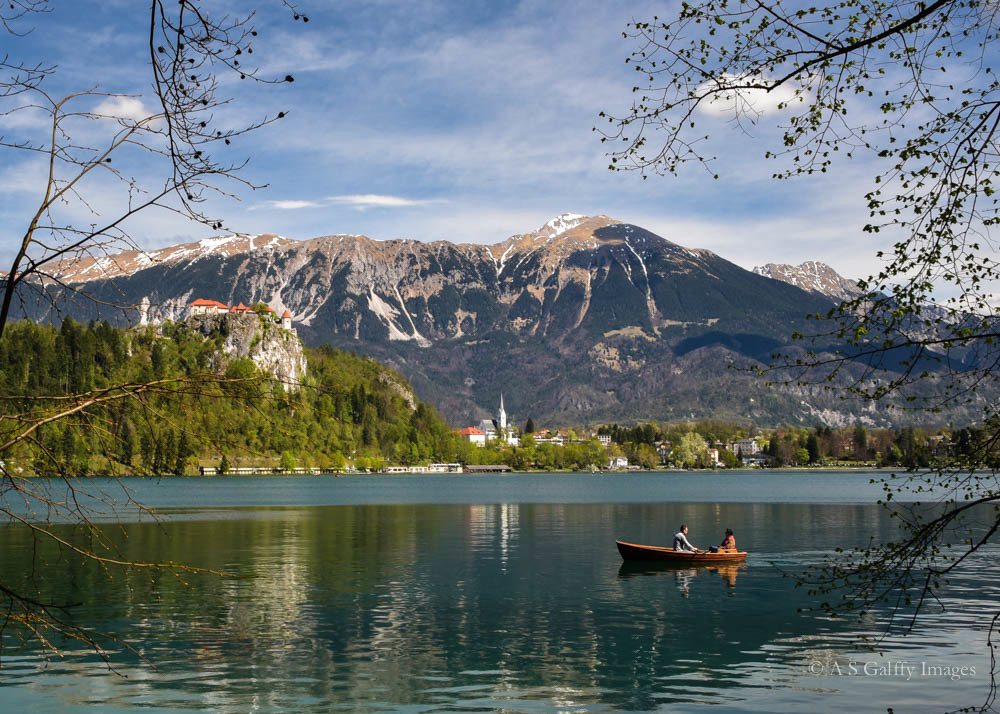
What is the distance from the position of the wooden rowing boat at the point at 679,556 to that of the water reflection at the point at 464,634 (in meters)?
0.72

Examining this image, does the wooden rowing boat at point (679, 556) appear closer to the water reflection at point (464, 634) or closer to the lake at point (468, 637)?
the water reflection at point (464, 634)

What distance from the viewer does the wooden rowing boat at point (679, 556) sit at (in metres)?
54.8

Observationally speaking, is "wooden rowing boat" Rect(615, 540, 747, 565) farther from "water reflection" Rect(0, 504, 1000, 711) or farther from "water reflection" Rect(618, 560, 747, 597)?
"water reflection" Rect(0, 504, 1000, 711)

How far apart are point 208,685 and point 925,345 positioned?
79.4ft

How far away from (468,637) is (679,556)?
945 inches

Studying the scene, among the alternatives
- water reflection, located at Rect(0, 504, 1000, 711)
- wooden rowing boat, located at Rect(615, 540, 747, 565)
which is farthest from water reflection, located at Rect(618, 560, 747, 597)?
wooden rowing boat, located at Rect(615, 540, 747, 565)

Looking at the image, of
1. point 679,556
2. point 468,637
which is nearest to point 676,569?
point 679,556

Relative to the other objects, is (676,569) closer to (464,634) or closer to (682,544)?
(682,544)

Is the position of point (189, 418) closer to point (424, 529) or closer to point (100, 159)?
point (100, 159)

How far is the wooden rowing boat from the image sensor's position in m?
54.8

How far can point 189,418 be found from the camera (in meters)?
7.43

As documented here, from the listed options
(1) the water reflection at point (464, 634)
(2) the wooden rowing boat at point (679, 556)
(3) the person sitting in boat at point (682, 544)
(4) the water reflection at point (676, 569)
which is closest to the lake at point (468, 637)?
(1) the water reflection at point (464, 634)

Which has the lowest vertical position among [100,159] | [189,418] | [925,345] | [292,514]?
[292,514]

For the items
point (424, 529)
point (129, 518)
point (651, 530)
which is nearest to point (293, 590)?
point (424, 529)
